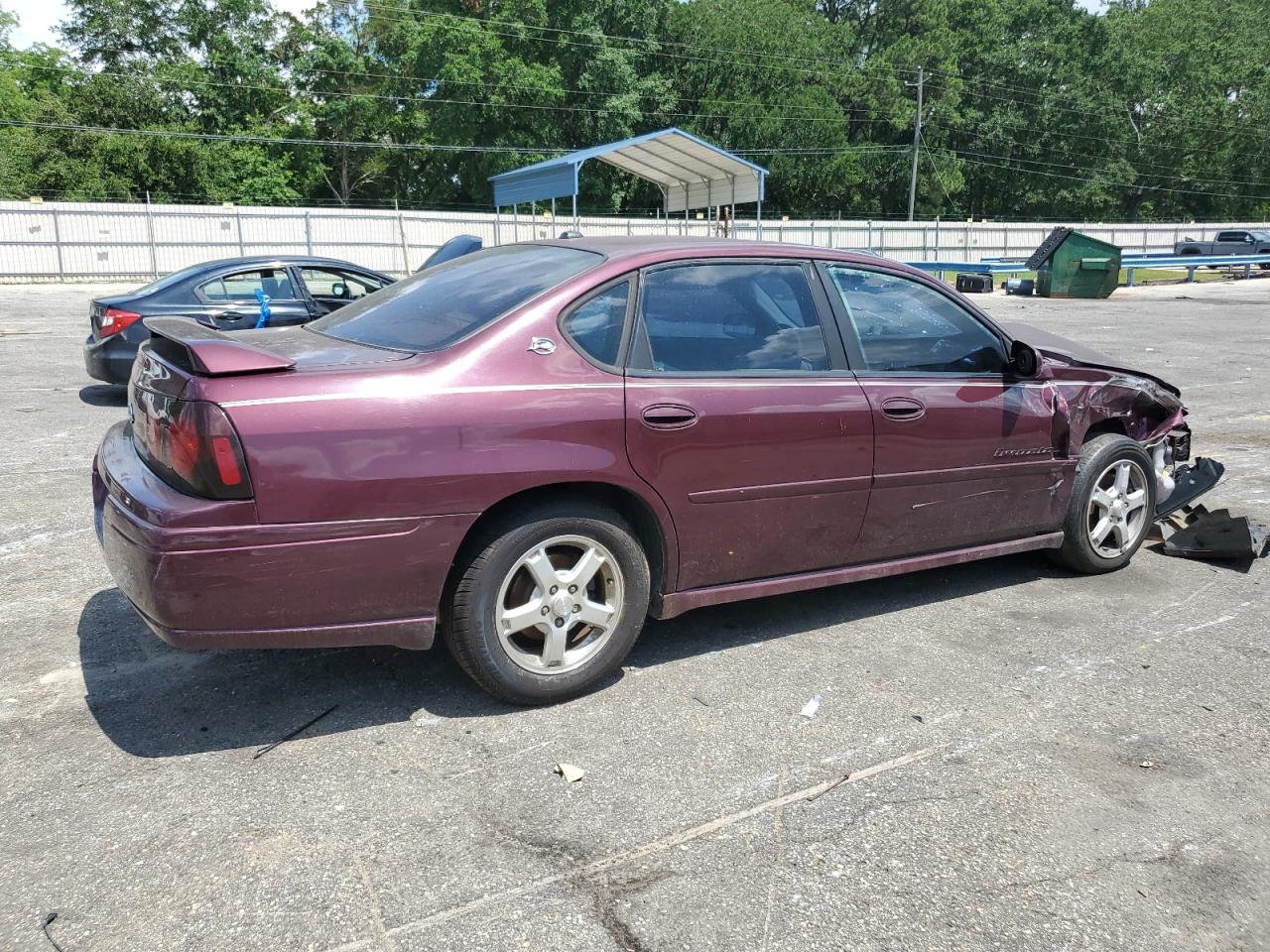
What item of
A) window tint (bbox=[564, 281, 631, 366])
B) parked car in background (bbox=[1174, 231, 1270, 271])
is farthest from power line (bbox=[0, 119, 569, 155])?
window tint (bbox=[564, 281, 631, 366])

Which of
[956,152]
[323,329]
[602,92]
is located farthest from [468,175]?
[323,329]

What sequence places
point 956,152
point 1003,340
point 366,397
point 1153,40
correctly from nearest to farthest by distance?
1. point 366,397
2. point 1003,340
3. point 956,152
4. point 1153,40

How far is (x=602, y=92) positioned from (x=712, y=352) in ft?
165

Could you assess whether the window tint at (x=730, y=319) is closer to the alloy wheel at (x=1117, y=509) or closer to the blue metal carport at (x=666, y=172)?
the alloy wheel at (x=1117, y=509)

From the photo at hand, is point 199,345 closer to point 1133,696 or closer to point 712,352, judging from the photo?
point 712,352

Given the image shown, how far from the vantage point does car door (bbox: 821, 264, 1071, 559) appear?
4172 millimetres

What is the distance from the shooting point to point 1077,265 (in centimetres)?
2634

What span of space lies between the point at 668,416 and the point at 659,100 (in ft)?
174

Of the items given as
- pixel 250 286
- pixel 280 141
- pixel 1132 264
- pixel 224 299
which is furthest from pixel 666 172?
pixel 280 141

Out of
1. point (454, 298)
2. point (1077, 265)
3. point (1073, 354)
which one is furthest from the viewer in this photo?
point (1077, 265)

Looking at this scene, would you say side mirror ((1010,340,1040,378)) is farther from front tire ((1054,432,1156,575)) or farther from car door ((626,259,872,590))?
car door ((626,259,872,590))

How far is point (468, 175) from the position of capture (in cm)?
5131

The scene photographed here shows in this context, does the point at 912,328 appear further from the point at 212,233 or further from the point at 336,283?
the point at 212,233

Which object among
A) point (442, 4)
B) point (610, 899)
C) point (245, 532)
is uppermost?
point (442, 4)
